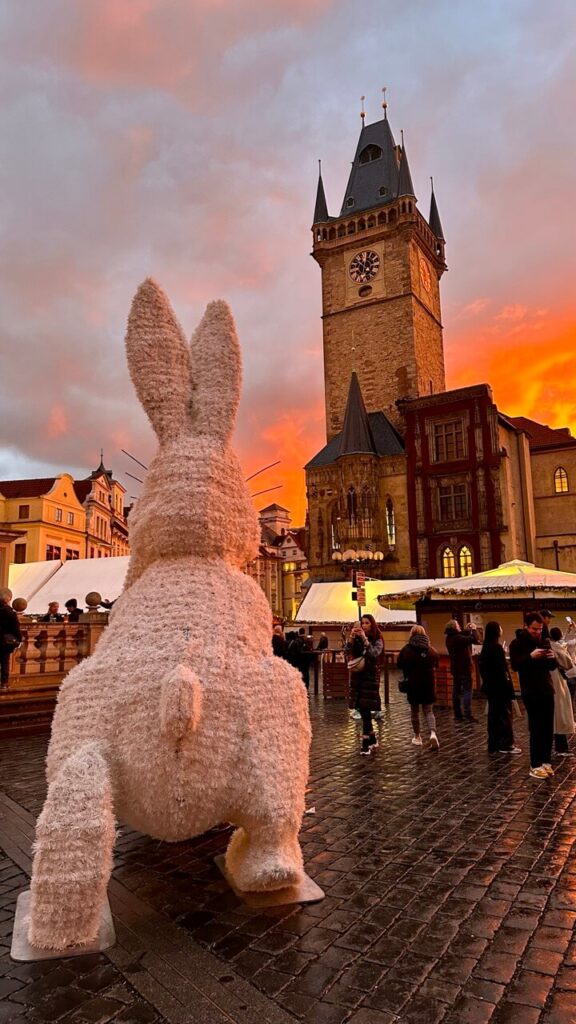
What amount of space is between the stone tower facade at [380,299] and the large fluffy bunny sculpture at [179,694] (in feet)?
119

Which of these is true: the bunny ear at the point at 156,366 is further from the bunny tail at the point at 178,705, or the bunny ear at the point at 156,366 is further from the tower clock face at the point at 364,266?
the tower clock face at the point at 364,266

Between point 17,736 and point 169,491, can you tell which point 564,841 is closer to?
point 169,491

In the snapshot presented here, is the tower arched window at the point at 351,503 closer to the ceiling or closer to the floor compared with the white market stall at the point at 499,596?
closer to the ceiling

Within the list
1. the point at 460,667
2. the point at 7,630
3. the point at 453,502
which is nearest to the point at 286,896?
the point at 7,630

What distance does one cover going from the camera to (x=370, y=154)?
48.8m

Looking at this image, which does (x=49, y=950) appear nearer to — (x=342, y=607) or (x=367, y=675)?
(x=367, y=675)

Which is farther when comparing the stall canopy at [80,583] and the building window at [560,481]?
the building window at [560,481]

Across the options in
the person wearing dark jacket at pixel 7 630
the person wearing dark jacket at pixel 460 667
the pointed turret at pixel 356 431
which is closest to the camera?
the person wearing dark jacket at pixel 7 630

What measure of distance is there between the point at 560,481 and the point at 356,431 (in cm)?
1363

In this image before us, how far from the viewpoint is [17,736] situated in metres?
9.54

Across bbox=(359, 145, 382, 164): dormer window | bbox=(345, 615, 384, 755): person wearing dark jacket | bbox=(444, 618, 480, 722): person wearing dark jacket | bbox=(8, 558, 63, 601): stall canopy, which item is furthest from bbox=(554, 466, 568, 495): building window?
bbox=(345, 615, 384, 755): person wearing dark jacket

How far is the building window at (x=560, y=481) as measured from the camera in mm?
38812

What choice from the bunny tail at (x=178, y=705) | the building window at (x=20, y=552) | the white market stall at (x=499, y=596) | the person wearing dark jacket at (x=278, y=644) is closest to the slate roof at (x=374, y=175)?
the building window at (x=20, y=552)

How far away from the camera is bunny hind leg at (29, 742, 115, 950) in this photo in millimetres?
2871
